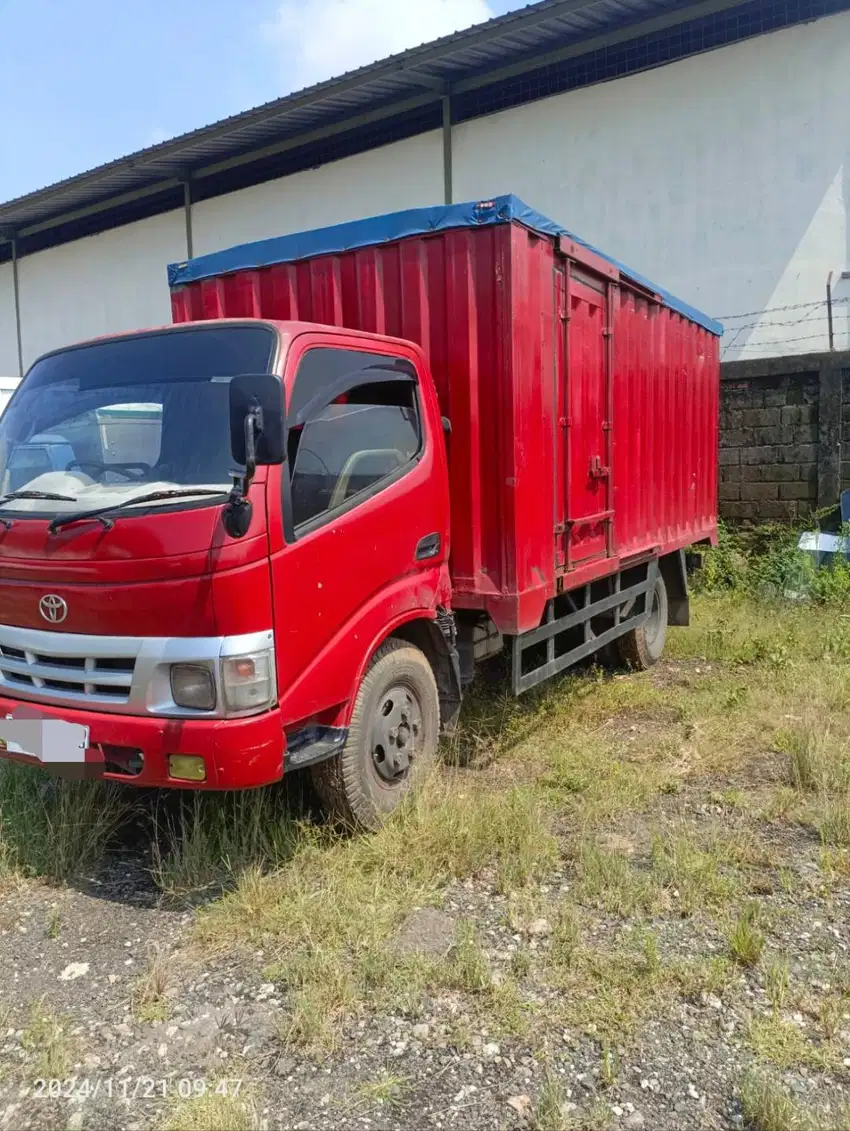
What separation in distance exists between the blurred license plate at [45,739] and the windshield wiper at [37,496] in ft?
2.71

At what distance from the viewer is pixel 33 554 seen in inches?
125

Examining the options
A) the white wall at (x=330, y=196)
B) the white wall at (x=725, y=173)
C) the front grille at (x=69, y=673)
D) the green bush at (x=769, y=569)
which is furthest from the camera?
the white wall at (x=330, y=196)

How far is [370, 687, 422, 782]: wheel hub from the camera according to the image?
371cm

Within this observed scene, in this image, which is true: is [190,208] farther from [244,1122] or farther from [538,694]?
[244,1122]

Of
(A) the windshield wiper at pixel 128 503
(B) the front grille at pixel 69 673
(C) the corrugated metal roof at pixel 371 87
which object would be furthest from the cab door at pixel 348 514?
(C) the corrugated metal roof at pixel 371 87

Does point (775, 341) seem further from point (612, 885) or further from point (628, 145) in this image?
point (612, 885)

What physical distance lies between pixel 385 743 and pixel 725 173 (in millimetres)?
8619

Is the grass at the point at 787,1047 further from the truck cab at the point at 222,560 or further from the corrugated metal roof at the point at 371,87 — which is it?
the corrugated metal roof at the point at 371,87

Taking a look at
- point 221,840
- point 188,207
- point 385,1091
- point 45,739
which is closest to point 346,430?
point 45,739

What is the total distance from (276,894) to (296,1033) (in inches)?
28.7

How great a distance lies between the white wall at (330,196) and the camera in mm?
11781

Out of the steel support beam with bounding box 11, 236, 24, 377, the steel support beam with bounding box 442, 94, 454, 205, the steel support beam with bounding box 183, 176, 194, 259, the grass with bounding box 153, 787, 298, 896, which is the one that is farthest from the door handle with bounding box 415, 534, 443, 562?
the steel support beam with bounding box 11, 236, 24, 377

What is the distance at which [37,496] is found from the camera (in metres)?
3.35

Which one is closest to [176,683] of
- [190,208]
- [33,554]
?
[33,554]
